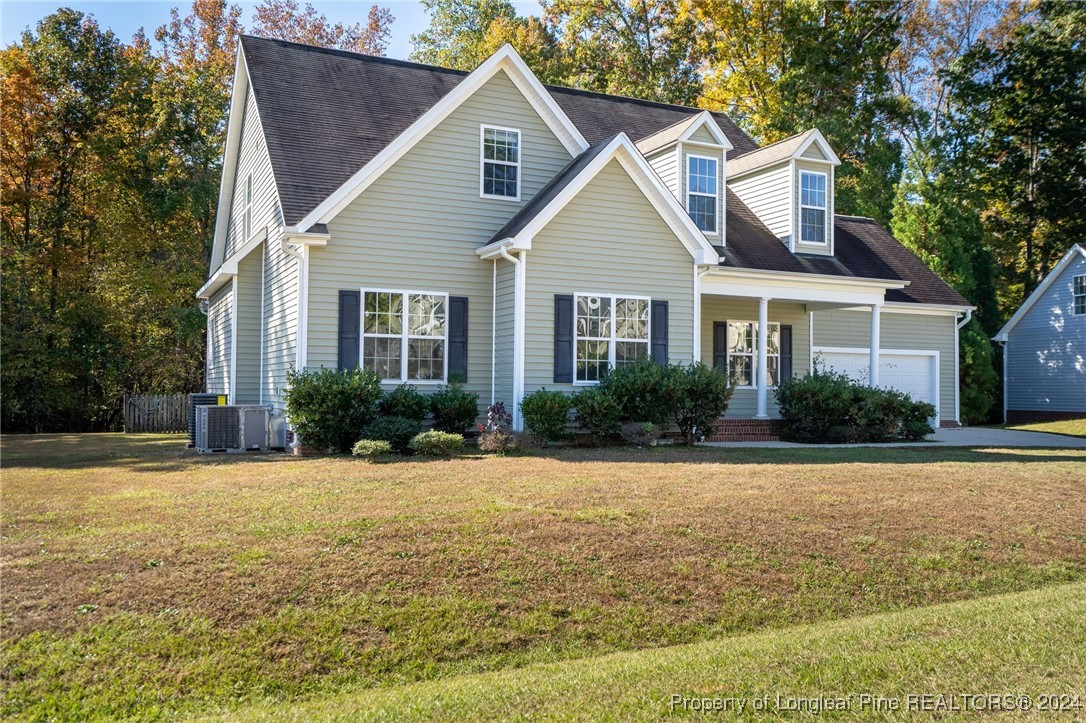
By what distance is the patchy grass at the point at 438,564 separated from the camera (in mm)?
5883

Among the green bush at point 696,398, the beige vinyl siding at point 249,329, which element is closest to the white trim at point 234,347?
the beige vinyl siding at point 249,329

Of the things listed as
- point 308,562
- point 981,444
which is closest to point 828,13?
point 981,444

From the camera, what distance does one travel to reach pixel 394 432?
45.0 feet

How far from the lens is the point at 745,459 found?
14016 millimetres

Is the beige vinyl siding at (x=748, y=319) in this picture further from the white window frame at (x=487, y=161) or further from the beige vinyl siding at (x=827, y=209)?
the white window frame at (x=487, y=161)

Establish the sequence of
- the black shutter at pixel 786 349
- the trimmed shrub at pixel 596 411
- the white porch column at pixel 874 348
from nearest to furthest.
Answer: the trimmed shrub at pixel 596 411 < the white porch column at pixel 874 348 < the black shutter at pixel 786 349

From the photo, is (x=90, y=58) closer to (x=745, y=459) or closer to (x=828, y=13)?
(x=745, y=459)

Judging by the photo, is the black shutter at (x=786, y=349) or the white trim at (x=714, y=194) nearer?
the white trim at (x=714, y=194)

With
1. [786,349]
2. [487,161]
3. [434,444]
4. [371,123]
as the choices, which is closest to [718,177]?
[786,349]

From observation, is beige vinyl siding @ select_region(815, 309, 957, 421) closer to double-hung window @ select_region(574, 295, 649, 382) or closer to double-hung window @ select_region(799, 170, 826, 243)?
double-hung window @ select_region(799, 170, 826, 243)

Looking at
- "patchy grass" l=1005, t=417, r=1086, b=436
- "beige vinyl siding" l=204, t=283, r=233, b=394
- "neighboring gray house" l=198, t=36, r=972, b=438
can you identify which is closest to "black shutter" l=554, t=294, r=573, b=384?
"neighboring gray house" l=198, t=36, r=972, b=438

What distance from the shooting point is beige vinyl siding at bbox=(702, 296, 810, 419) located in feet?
69.5

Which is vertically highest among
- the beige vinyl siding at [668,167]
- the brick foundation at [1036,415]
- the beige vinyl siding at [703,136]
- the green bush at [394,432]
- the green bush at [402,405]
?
the beige vinyl siding at [703,136]

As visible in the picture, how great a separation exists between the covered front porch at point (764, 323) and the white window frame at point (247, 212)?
987 cm
